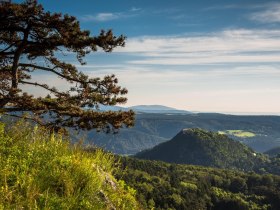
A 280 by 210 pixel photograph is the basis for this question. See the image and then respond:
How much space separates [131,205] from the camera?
8195 mm

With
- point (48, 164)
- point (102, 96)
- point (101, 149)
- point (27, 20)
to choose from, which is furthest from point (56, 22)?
point (48, 164)

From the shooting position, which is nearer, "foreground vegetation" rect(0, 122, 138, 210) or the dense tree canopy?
"foreground vegetation" rect(0, 122, 138, 210)

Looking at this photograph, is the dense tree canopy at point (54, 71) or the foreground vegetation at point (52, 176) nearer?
the foreground vegetation at point (52, 176)

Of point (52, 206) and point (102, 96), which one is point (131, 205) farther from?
point (102, 96)

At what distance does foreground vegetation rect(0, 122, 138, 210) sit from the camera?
6.59 m

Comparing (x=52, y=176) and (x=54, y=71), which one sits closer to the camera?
(x=52, y=176)

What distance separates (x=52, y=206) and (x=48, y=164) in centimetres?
142

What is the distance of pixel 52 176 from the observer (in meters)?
7.38

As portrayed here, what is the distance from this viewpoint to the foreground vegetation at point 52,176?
259 inches

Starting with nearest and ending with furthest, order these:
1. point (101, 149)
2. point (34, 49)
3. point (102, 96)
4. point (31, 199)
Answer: point (31, 199), point (101, 149), point (34, 49), point (102, 96)

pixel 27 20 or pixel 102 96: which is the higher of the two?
pixel 27 20

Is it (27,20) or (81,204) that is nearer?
(81,204)

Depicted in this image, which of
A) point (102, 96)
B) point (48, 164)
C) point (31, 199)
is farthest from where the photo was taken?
point (102, 96)

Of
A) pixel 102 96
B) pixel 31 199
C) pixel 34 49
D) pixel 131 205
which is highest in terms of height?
pixel 34 49
